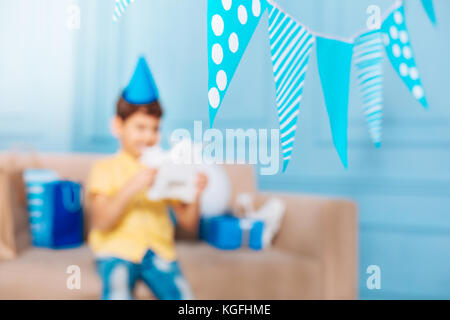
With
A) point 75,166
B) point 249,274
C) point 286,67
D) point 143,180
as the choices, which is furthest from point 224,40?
point 75,166

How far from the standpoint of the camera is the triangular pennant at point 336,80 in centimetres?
55

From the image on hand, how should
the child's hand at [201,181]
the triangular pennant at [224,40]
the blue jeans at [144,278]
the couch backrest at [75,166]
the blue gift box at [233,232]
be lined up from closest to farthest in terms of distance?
the triangular pennant at [224,40] < the blue jeans at [144,278] < the child's hand at [201,181] < the blue gift box at [233,232] < the couch backrest at [75,166]

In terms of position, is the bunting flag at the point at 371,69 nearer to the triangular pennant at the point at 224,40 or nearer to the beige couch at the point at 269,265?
the triangular pennant at the point at 224,40

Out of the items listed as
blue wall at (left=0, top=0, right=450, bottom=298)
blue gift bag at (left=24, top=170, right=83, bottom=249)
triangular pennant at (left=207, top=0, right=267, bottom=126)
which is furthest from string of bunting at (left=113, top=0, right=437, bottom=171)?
blue gift bag at (left=24, top=170, right=83, bottom=249)

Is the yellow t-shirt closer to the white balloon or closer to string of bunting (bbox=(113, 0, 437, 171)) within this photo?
the white balloon

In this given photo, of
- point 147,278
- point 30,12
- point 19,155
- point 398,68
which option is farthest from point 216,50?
point 30,12

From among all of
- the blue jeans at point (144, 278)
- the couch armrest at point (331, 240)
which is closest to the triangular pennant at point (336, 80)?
the blue jeans at point (144, 278)

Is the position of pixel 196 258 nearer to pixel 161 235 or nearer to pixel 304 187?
pixel 161 235

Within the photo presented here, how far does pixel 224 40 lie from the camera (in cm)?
44

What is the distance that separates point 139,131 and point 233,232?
40cm

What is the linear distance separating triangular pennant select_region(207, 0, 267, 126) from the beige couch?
70cm

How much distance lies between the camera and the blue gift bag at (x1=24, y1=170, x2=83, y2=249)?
1.23 m

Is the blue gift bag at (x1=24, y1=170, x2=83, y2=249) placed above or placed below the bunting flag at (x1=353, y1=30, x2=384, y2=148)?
below

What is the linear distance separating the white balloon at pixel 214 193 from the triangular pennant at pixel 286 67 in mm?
853
